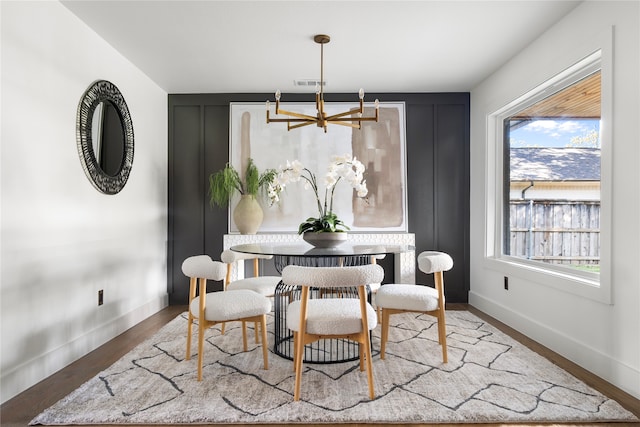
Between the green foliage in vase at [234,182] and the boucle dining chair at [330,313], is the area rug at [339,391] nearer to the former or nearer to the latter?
the boucle dining chair at [330,313]

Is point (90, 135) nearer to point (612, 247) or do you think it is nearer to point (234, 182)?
point (234, 182)

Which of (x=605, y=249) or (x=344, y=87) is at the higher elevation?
(x=344, y=87)

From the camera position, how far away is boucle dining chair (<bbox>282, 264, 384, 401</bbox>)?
2018 millimetres

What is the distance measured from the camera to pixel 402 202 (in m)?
4.71

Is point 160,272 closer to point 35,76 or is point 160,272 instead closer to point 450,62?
point 35,76

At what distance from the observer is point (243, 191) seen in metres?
4.66

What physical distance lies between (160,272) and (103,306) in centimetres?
124

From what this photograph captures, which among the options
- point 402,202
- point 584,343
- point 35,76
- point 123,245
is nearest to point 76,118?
point 35,76

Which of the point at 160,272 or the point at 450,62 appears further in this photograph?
the point at 160,272

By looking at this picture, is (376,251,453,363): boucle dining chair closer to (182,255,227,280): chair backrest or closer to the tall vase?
(182,255,227,280): chair backrest

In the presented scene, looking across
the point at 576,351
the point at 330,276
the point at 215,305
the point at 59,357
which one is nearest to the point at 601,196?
the point at 576,351

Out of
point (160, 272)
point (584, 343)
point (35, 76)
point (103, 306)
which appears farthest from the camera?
point (160, 272)

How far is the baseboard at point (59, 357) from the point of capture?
222 centimetres

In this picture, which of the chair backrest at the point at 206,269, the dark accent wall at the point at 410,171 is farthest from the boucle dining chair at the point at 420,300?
the dark accent wall at the point at 410,171
